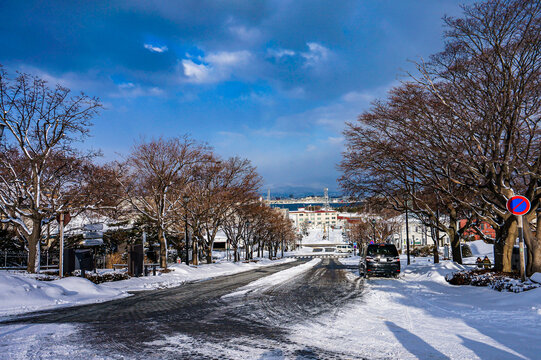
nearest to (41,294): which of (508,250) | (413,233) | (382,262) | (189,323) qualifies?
(189,323)

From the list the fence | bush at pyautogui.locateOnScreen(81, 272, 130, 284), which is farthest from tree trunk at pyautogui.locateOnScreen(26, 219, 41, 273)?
the fence

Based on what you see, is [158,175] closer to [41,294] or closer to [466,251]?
[41,294]

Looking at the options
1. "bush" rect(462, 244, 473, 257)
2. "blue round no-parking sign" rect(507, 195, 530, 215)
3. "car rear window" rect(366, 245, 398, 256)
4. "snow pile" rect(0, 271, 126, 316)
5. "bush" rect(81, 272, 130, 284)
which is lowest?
"bush" rect(462, 244, 473, 257)

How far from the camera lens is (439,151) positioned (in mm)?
17547

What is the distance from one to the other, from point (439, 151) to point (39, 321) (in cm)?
1588

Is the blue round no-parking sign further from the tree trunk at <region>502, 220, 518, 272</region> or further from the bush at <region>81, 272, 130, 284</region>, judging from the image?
the bush at <region>81, 272, 130, 284</region>

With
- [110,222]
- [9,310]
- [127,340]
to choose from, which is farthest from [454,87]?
[110,222]

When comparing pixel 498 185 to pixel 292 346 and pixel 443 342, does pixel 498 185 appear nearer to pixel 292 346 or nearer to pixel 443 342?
pixel 443 342

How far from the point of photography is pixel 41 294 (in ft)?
43.9

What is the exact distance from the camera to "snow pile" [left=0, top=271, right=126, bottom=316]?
40.2ft

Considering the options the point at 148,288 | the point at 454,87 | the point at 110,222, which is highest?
the point at 454,87

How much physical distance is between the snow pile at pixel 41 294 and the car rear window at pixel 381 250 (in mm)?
13549

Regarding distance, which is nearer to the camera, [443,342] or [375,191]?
[443,342]

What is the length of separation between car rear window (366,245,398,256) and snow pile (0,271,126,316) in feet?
44.5
